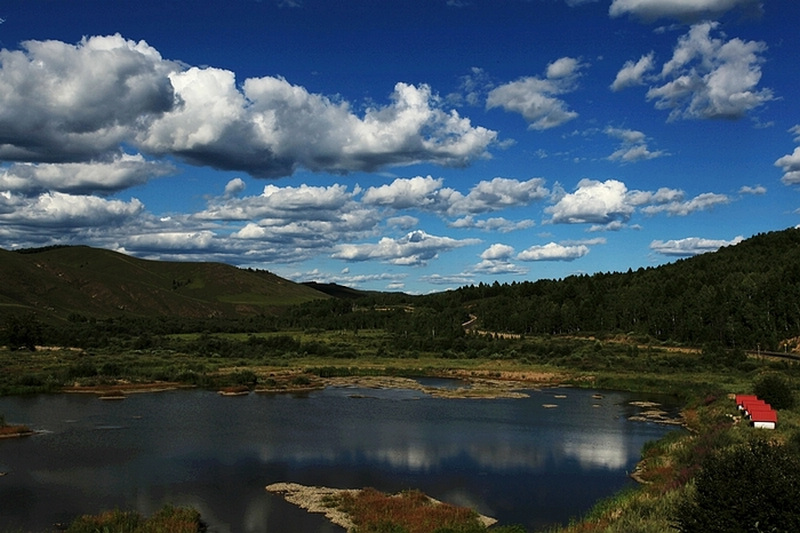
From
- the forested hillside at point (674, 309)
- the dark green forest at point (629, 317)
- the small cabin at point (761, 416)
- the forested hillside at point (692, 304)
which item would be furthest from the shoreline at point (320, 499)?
Result: the forested hillside at point (692, 304)

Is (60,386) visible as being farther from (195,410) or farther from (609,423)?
(609,423)

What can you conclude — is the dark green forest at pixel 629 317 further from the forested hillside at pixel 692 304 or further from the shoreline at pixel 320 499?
the shoreline at pixel 320 499

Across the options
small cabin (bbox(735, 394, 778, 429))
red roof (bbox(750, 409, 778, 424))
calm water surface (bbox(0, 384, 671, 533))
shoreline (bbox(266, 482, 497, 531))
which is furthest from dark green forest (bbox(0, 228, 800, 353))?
shoreline (bbox(266, 482, 497, 531))

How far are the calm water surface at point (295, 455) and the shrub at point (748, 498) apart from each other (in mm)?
11286

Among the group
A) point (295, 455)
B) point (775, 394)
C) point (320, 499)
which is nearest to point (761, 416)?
point (775, 394)

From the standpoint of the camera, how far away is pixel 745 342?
365ft

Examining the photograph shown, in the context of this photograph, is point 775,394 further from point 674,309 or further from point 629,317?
point 629,317

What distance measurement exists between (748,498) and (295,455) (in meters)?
29.3

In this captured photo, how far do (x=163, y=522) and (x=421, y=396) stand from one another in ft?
150

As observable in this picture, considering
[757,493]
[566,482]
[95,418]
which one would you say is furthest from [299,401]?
[757,493]

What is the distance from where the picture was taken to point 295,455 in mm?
41219

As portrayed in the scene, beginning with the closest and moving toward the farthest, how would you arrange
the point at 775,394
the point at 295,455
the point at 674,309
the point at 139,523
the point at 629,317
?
the point at 139,523
the point at 295,455
the point at 775,394
the point at 674,309
the point at 629,317

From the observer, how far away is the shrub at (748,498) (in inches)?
682

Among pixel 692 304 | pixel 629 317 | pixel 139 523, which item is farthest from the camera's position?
pixel 629 317
